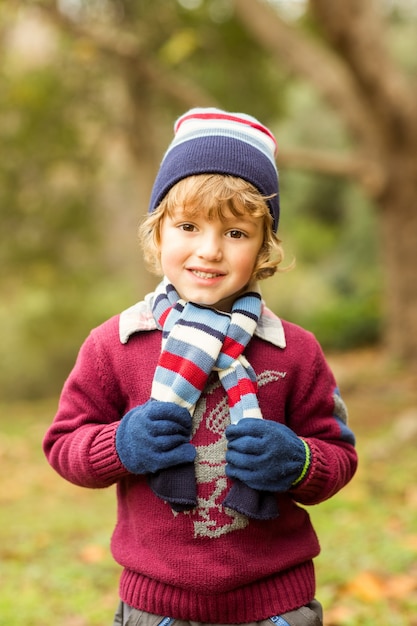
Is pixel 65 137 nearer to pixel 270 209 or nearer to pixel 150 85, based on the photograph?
pixel 150 85

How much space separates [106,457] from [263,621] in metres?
0.55

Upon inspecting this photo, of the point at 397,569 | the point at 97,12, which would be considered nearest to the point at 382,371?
the point at 97,12

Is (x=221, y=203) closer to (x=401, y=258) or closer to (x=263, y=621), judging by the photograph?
(x=263, y=621)

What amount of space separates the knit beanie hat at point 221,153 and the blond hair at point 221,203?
21mm

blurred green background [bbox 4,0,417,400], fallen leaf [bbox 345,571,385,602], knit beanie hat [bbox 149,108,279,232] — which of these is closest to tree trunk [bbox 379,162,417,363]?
blurred green background [bbox 4,0,417,400]

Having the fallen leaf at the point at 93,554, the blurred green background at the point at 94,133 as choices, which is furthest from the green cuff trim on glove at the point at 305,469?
the blurred green background at the point at 94,133

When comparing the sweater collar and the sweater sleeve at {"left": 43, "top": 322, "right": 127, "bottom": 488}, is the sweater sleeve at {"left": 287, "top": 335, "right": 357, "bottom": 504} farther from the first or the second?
the sweater sleeve at {"left": 43, "top": 322, "right": 127, "bottom": 488}

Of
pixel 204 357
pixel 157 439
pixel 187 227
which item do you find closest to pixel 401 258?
pixel 187 227

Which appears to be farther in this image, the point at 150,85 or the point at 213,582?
the point at 150,85

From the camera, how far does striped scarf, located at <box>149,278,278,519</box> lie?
67.8 inches

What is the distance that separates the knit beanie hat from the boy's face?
0.10 meters

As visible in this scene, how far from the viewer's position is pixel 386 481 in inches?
205

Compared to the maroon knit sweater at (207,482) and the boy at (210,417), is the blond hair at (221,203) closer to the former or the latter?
the boy at (210,417)

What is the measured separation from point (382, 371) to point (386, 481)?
5547 millimetres
